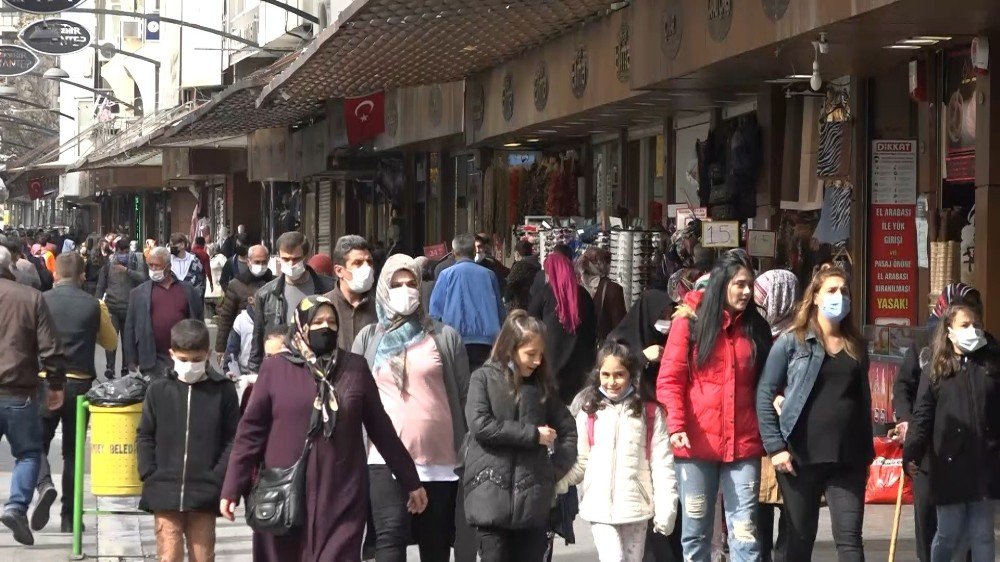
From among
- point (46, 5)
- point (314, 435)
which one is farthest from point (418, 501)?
point (46, 5)

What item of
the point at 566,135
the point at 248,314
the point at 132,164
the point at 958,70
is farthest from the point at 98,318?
the point at 132,164

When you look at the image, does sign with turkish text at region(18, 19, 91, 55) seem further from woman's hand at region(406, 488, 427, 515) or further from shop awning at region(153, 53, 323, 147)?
woman's hand at region(406, 488, 427, 515)

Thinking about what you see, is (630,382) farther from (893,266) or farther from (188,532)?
(893,266)

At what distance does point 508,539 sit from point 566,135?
14356 mm

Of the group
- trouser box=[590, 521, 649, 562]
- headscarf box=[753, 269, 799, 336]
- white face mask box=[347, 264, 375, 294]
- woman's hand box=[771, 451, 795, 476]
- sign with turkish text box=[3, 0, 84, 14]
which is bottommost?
trouser box=[590, 521, 649, 562]

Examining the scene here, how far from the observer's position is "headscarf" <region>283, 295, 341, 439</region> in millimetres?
6789

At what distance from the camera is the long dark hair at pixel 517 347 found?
7.23 metres

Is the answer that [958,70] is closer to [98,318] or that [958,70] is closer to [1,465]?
[98,318]

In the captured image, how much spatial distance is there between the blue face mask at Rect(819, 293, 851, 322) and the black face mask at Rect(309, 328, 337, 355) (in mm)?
2311

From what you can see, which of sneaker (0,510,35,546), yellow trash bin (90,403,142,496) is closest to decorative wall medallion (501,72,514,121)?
sneaker (0,510,35,546)

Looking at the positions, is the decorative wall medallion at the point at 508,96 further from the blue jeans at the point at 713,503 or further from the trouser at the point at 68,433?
the blue jeans at the point at 713,503

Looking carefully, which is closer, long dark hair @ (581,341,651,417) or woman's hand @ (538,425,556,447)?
woman's hand @ (538,425,556,447)

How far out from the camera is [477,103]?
2198 cm

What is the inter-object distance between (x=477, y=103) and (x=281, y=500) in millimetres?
15523
